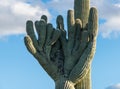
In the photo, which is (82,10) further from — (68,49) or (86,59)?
(86,59)

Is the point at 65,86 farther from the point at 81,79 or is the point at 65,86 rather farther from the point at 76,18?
the point at 76,18

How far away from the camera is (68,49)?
1449 cm

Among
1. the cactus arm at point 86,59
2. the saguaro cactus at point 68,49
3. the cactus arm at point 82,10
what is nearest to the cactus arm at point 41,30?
the saguaro cactus at point 68,49

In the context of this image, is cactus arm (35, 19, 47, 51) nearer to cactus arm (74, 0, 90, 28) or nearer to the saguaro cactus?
Answer: the saguaro cactus

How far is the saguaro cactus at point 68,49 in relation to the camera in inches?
561

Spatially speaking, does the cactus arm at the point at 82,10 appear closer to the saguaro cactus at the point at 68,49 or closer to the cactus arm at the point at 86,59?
the saguaro cactus at the point at 68,49

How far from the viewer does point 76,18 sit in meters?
14.9

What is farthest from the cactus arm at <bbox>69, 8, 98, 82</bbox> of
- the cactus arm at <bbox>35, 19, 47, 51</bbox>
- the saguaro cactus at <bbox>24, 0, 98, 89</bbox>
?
the cactus arm at <bbox>35, 19, 47, 51</bbox>

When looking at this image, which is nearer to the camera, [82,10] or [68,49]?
[68,49]

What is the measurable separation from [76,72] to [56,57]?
2.46 ft

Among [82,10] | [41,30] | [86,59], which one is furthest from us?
[82,10]

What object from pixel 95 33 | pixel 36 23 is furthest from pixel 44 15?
pixel 95 33

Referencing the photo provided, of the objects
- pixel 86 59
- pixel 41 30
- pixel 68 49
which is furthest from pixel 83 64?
pixel 41 30

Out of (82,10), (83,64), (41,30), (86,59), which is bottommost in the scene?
(83,64)
